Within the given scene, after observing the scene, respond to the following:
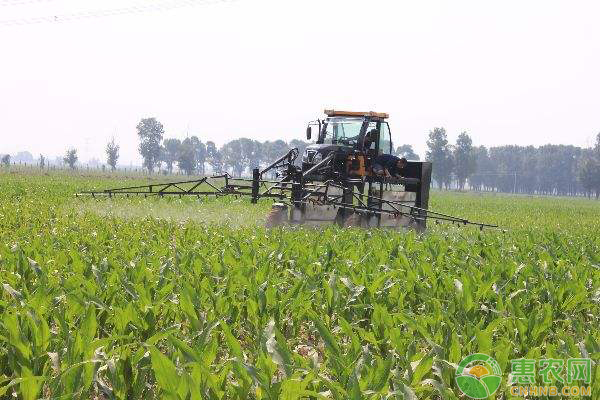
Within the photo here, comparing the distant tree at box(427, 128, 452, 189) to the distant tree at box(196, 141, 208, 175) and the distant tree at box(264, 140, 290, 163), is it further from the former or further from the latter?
the distant tree at box(196, 141, 208, 175)

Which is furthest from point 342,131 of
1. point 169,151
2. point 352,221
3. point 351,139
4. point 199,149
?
point 199,149

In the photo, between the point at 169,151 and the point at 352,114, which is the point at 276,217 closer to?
the point at 352,114

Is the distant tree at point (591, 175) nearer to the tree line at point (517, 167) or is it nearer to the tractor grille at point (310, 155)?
the tree line at point (517, 167)

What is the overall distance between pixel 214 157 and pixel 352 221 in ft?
594

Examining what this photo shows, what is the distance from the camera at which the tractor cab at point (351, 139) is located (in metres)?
13.9

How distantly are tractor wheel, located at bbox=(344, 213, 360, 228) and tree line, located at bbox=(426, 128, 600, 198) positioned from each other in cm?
11634

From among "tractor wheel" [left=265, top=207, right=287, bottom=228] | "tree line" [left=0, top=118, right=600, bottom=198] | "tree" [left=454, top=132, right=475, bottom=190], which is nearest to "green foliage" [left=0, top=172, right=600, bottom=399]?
"tractor wheel" [left=265, top=207, right=287, bottom=228]

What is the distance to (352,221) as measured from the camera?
12.1 metres

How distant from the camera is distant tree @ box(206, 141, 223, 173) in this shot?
615 feet

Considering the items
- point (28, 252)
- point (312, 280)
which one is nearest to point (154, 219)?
point (28, 252)

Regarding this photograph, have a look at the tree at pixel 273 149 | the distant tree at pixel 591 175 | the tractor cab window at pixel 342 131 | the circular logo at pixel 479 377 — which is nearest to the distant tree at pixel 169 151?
the tree at pixel 273 149

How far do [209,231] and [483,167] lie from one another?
16849 cm

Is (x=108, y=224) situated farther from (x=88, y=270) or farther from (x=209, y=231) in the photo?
(x=88, y=270)

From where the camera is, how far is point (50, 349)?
3.08 m
